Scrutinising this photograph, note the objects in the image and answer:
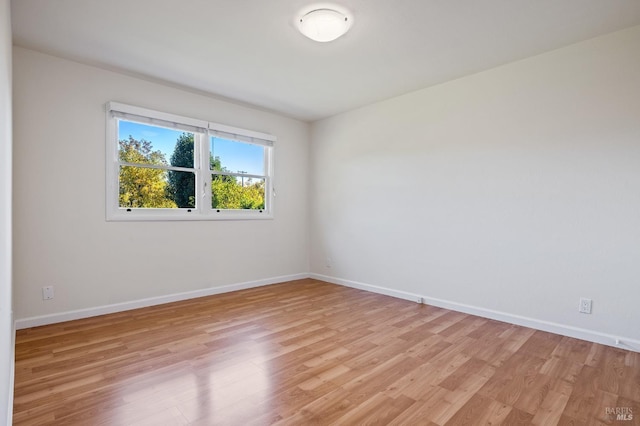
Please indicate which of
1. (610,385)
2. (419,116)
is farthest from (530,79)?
(610,385)

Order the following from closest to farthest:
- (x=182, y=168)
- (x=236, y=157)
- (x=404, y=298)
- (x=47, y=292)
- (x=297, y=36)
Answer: (x=297, y=36) < (x=47, y=292) < (x=182, y=168) < (x=404, y=298) < (x=236, y=157)

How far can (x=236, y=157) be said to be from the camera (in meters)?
4.66

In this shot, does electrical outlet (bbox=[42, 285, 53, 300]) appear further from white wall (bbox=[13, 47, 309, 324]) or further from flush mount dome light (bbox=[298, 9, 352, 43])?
flush mount dome light (bbox=[298, 9, 352, 43])

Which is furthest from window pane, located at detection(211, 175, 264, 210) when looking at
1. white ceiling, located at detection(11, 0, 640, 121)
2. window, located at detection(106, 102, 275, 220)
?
white ceiling, located at detection(11, 0, 640, 121)

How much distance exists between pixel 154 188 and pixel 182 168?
1.36 ft

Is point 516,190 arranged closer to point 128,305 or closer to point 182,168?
point 182,168

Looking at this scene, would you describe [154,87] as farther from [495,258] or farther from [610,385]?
[610,385]

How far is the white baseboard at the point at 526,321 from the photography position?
271 centimetres

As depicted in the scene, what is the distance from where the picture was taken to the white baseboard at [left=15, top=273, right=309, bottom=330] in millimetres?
3096

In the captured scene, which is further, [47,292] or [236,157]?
[236,157]

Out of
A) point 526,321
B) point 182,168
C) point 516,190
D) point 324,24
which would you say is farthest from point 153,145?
point 526,321

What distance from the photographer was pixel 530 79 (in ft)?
10.4

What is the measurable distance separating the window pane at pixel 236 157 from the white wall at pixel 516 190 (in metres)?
1.46

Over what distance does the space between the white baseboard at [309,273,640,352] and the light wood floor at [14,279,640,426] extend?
111mm
